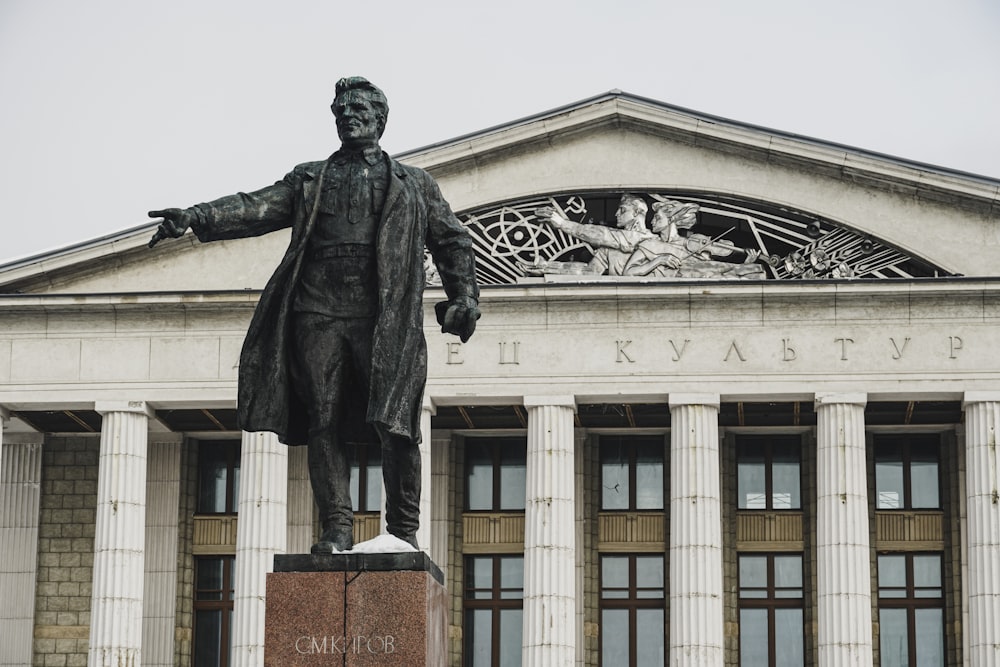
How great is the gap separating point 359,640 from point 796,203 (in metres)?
32.5

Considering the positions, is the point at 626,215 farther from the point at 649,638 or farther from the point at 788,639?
the point at 788,639

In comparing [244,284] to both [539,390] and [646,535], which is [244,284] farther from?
[646,535]

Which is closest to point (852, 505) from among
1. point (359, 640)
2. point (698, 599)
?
point (698, 599)

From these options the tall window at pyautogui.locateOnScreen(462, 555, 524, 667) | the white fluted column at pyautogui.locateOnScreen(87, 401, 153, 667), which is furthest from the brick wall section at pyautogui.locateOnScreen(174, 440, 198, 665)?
the tall window at pyautogui.locateOnScreen(462, 555, 524, 667)

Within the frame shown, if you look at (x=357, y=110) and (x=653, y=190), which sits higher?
(x=653, y=190)

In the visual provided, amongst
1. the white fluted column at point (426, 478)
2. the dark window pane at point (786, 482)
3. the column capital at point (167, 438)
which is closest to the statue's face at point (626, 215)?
the white fluted column at point (426, 478)

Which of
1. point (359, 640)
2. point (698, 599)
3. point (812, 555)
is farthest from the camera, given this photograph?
point (812, 555)

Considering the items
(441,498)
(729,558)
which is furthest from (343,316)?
(729,558)

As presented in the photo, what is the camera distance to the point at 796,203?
4306cm

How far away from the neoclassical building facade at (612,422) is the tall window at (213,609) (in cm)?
7

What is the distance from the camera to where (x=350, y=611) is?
11617mm

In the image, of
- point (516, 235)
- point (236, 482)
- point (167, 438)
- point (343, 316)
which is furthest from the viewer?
point (236, 482)

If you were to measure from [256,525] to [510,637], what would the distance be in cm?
653

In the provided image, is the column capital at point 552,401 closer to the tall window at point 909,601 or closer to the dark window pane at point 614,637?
the dark window pane at point 614,637
